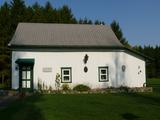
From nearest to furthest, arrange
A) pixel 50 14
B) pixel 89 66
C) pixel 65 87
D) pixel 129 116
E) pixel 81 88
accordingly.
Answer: pixel 129 116 < pixel 81 88 < pixel 65 87 < pixel 89 66 < pixel 50 14

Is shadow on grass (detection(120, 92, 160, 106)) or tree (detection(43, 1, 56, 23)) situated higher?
tree (detection(43, 1, 56, 23))

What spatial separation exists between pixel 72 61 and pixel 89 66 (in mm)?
1521

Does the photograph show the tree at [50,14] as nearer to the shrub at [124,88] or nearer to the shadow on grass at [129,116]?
the shrub at [124,88]

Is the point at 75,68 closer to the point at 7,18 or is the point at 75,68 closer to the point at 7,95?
the point at 7,95

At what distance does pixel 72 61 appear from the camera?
105 feet

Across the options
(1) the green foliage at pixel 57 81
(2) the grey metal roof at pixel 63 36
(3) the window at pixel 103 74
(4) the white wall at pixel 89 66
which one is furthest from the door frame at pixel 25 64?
(3) the window at pixel 103 74

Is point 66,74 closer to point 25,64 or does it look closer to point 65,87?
point 65,87

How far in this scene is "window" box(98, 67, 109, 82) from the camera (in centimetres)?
3253

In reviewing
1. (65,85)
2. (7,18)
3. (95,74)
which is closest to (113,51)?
(95,74)

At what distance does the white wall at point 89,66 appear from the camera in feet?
102

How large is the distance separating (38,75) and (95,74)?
15.9ft

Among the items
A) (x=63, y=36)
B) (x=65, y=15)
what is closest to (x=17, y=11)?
(x=65, y=15)

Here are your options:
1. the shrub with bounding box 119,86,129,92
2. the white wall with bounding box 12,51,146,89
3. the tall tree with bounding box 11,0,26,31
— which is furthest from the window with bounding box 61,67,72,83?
the tall tree with bounding box 11,0,26,31

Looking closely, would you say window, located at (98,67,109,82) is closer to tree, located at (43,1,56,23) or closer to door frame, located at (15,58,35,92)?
door frame, located at (15,58,35,92)
